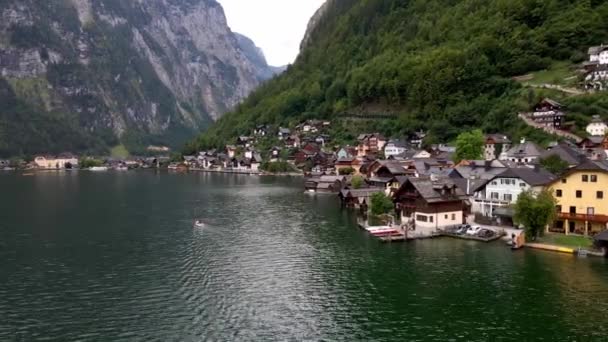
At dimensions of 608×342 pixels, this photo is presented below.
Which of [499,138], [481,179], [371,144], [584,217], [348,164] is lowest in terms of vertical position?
[584,217]

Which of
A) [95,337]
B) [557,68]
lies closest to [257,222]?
[95,337]

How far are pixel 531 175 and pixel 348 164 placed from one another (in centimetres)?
6677

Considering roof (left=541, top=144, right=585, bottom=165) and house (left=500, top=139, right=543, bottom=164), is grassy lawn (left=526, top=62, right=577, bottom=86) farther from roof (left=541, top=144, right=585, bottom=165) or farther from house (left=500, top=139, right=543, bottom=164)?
roof (left=541, top=144, right=585, bottom=165)

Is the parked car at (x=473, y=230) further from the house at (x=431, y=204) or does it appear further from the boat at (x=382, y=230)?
the boat at (x=382, y=230)

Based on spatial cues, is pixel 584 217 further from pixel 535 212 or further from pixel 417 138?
pixel 417 138

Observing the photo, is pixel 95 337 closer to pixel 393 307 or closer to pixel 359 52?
pixel 393 307

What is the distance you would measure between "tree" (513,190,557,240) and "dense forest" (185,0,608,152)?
2006 inches

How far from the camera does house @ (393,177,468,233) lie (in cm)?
5184

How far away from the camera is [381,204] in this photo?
60656 mm

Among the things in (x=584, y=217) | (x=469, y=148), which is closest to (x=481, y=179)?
(x=584, y=217)

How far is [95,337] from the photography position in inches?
1083

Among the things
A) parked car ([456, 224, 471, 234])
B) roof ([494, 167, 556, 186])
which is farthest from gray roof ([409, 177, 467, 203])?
roof ([494, 167, 556, 186])

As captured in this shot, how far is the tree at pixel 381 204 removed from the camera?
60.5 m

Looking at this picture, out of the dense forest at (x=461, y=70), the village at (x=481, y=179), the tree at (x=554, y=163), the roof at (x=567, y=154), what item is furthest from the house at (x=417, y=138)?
the tree at (x=554, y=163)
